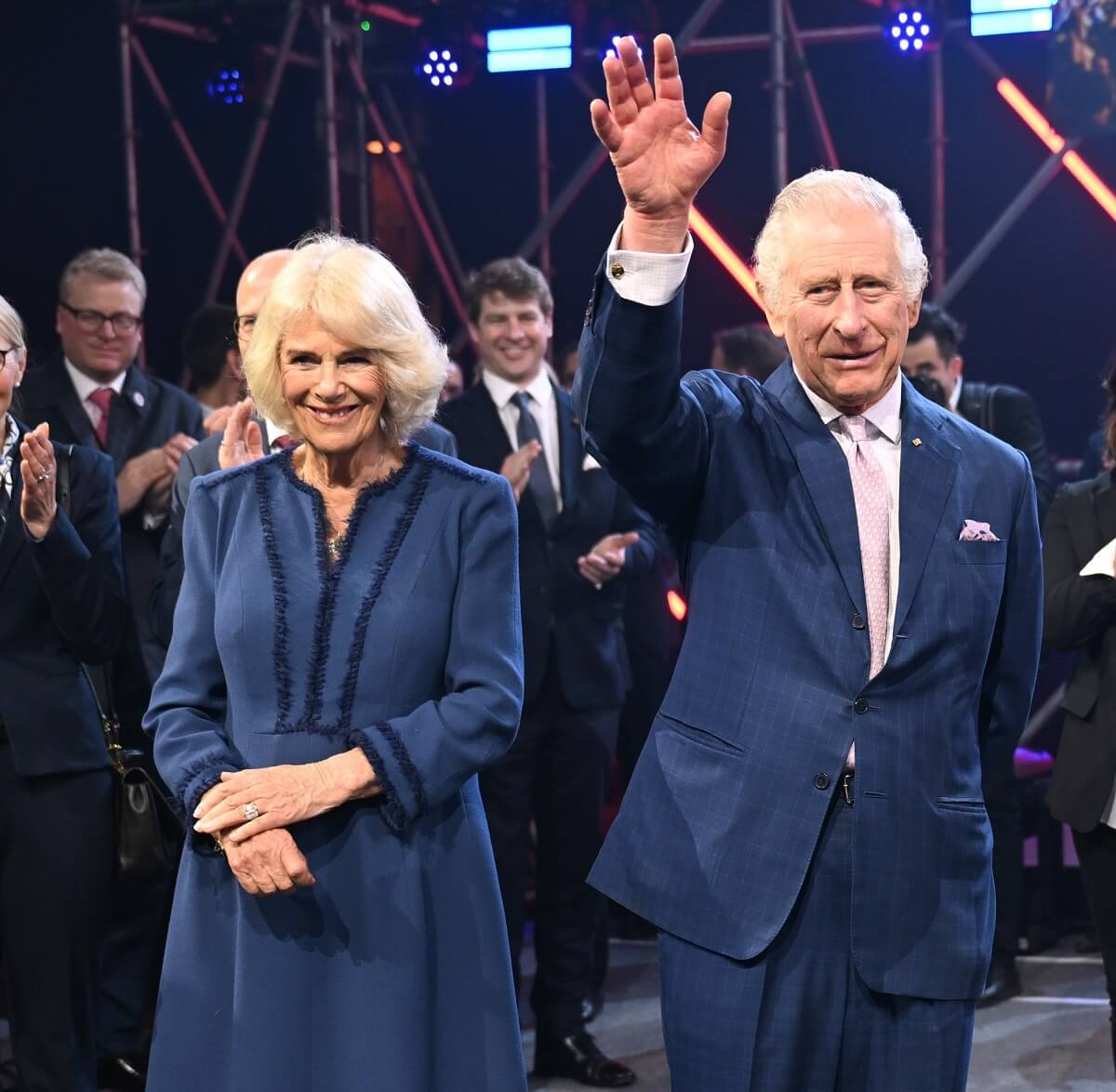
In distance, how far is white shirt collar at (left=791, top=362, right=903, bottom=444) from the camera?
2.21m

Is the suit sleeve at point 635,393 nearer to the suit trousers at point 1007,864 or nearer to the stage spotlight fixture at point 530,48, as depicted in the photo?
the suit trousers at point 1007,864

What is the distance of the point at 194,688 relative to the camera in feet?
7.53

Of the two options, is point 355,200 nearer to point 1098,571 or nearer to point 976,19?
point 976,19

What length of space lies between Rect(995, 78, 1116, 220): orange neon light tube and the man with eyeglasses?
4.08 m

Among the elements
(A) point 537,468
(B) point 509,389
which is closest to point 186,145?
(B) point 509,389

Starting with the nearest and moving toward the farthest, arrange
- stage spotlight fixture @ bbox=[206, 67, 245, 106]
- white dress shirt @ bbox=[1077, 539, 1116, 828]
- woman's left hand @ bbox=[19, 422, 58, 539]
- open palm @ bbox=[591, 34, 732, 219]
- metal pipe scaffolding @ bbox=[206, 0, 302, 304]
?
open palm @ bbox=[591, 34, 732, 219]
woman's left hand @ bbox=[19, 422, 58, 539]
white dress shirt @ bbox=[1077, 539, 1116, 828]
metal pipe scaffolding @ bbox=[206, 0, 302, 304]
stage spotlight fixture @ bbox=[206, 67, 245, 106]

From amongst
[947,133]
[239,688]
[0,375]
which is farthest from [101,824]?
[947,133]

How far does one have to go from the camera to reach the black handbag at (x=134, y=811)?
10.5ft

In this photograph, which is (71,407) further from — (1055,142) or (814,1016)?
(1055,142)

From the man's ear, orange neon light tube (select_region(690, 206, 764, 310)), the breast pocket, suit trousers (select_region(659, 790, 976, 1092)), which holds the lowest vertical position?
suit trousers (select_region(659, 790, 976, 1092))

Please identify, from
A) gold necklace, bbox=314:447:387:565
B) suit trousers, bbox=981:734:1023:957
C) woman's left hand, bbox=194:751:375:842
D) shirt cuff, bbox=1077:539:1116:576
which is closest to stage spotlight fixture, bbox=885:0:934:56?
suit trousers, bbox=981:734:1023:957

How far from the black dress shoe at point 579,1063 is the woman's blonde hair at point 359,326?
217 centimetres

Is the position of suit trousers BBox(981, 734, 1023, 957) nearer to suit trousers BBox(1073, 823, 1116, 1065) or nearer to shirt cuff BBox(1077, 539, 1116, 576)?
suit trousers BBox(1073, 823, 1116, 1065)

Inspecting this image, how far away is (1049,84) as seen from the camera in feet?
22.2
